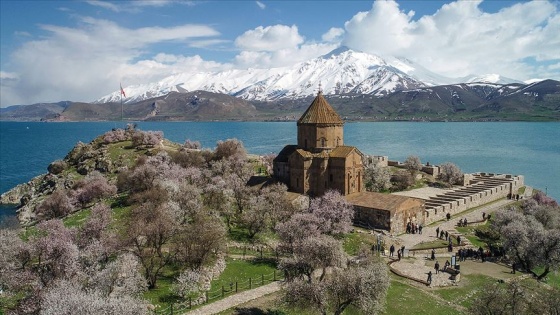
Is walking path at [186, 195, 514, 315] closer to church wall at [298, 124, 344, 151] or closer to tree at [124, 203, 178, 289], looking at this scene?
tree at [124, 203, 178, 289]

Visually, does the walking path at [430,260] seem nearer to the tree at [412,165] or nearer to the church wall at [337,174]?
the church wall at [337,174]

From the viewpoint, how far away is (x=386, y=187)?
71.2 meters

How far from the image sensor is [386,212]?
5031 cm

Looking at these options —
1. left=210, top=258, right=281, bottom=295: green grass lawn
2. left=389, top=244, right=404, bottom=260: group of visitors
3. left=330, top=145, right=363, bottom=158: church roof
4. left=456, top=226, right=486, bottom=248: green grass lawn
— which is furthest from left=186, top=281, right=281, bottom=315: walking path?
left=456, top=226, right=486, bottom=248: green grass lawn

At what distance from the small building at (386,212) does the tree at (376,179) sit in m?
15.5

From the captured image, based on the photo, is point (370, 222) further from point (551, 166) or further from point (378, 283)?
point (551, 166)

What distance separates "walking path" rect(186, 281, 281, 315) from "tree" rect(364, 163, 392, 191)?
39681 mm

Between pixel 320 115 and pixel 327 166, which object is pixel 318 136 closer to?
pixel 320 115

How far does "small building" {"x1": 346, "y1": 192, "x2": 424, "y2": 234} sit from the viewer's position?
5047 cm

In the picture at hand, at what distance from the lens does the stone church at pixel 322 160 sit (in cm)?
5506

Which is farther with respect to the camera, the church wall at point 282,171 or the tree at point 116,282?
the church wall at point 282,171

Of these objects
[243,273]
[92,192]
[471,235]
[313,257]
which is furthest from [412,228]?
[92,192]

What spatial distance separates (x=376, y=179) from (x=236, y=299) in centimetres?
4471

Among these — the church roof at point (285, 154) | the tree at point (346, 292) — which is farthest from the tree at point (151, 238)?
the church roof at point (285, 154)
